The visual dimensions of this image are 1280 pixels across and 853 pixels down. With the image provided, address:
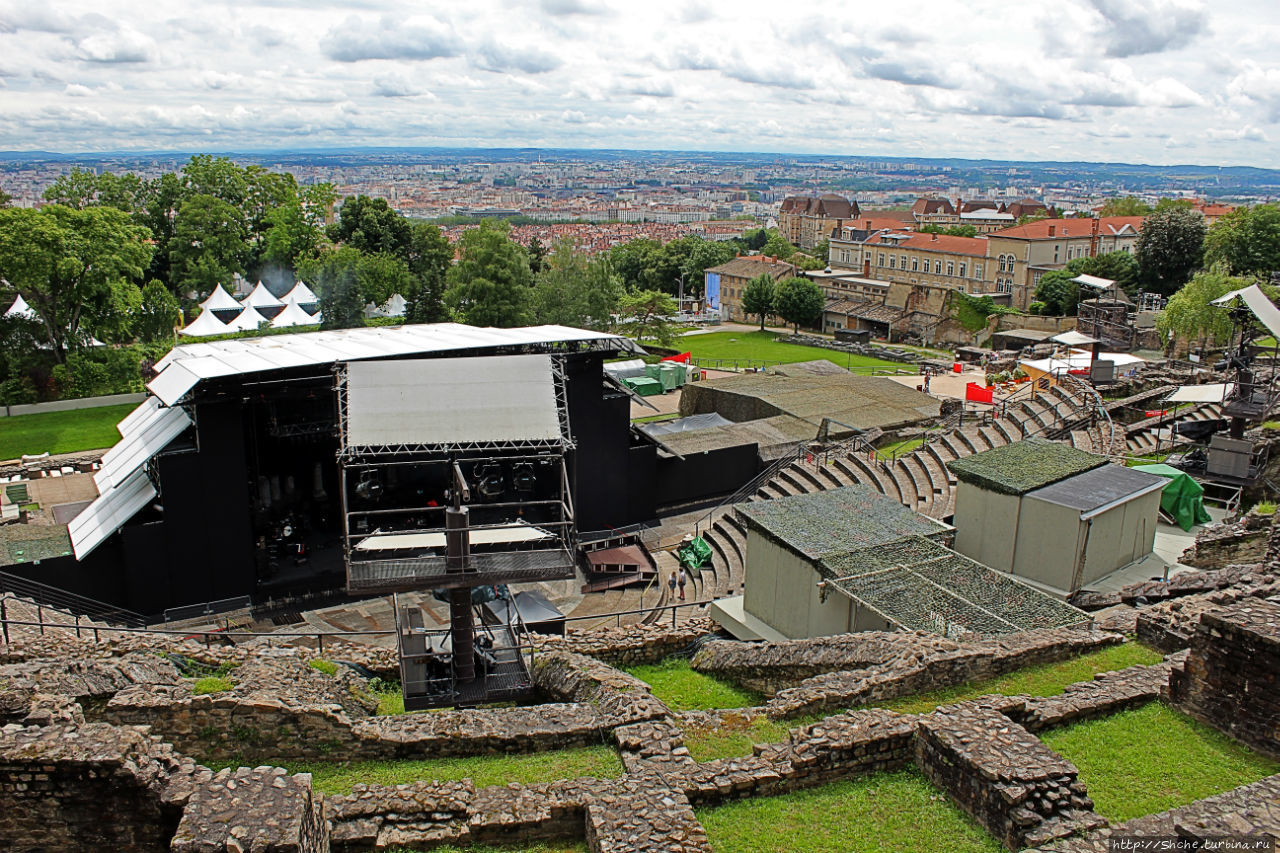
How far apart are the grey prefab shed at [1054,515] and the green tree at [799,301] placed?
50149 mm

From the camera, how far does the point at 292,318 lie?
47.6 meters

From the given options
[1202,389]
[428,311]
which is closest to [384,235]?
[428,311]

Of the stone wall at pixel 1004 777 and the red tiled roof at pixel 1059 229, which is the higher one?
the red tiled roof at pixel 1059 229

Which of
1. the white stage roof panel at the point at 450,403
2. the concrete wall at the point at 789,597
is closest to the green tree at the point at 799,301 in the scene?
the concrete wall at the point at 789,597

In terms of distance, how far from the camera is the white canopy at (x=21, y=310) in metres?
40.3

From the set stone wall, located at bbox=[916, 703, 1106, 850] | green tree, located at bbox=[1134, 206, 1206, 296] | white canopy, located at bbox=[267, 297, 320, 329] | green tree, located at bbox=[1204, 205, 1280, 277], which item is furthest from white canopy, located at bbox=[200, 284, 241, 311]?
green tree, located at bbox=[1134, 206, 1206, 296]

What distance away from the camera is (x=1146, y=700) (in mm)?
9312

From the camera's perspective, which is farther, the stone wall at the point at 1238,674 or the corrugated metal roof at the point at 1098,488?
the corrugated metal roof at the point at 1098,488

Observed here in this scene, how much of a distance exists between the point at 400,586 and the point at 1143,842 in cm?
797

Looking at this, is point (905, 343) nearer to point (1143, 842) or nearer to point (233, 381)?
point (233, 381)

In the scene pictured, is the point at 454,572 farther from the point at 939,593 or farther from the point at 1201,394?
the point at 1201,394

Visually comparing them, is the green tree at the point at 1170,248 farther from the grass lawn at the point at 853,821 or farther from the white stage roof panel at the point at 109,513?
the white stage roof panel at the point at 109,513

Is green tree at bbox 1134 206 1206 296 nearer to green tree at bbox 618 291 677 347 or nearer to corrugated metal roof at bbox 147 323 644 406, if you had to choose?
green tree at bbox 618 291 677 347

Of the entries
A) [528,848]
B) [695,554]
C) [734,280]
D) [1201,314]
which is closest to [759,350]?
[734,280]
